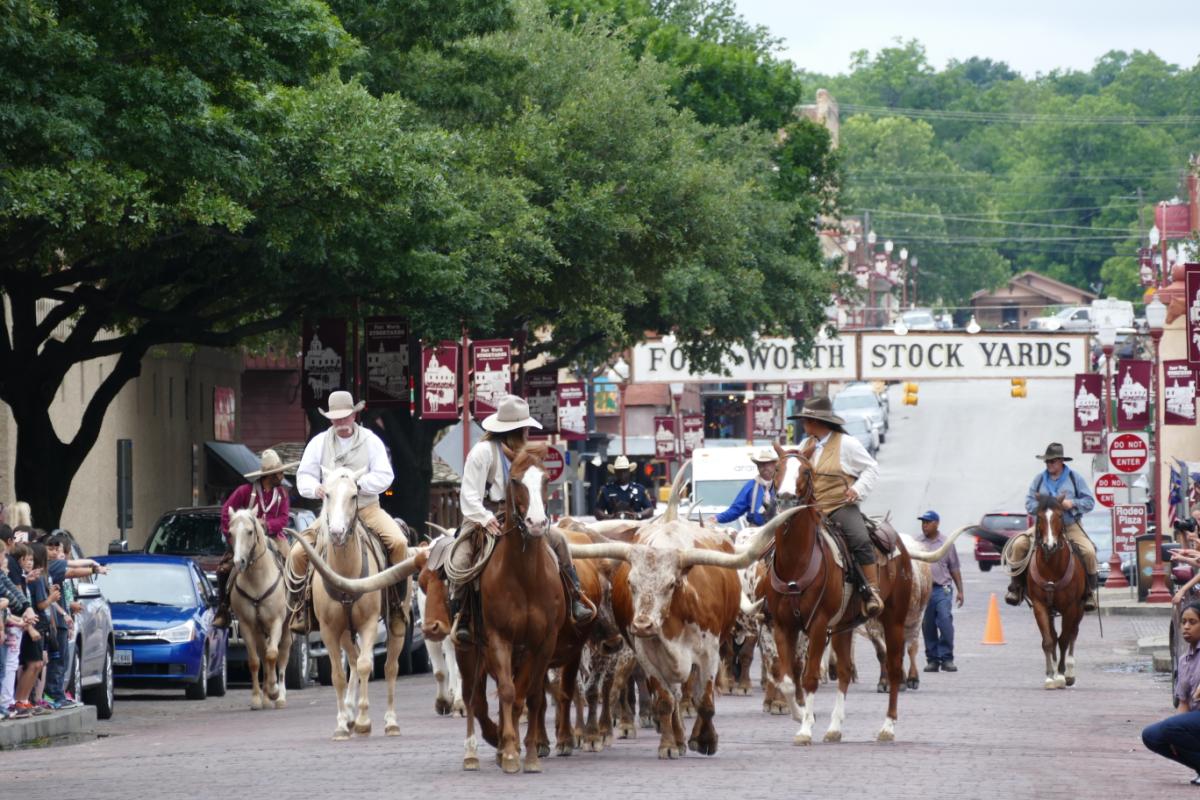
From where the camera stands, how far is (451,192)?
103 feet

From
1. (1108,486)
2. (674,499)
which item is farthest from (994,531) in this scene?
(674,499)

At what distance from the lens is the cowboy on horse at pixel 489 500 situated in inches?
626

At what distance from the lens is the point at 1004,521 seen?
218 feet

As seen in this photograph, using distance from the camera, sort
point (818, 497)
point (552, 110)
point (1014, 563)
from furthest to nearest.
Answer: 1. point (552, 110)
2. point (1014, 563)
3. point (818, 497)

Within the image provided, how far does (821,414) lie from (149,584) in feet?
36.9

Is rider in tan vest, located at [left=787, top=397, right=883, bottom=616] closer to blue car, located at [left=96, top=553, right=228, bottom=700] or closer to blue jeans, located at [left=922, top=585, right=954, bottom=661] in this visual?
blue car, located at [left=96, top=553, right=228, bottom=700]

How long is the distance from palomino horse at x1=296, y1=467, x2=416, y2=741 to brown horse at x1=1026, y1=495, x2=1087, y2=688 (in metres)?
9.39

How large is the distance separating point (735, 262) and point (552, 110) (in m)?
8.21

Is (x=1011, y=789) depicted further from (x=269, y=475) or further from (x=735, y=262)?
(x=735, y=262)

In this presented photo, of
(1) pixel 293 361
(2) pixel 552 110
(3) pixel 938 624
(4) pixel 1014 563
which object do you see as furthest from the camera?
(1) pixel 293 361

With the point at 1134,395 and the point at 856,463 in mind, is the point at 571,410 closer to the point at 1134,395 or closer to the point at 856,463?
the point at 1134,395

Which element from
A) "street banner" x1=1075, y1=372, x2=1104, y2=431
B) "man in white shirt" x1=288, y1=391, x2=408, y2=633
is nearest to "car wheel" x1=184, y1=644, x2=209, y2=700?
"man in white shirt" x1=288, y1=391, x2=408, y2=633

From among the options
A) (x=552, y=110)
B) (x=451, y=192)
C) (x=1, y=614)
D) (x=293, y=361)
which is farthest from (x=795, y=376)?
(x=1, y=614)

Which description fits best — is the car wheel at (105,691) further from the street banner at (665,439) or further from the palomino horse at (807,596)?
the street banner at (665,439)
